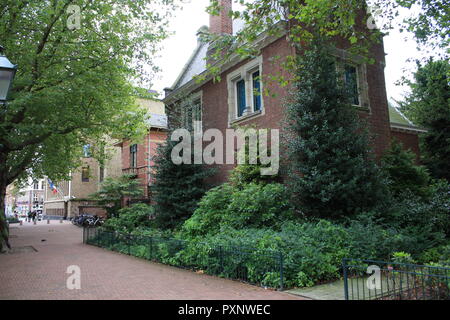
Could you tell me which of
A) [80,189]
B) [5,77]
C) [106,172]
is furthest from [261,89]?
[80,189]

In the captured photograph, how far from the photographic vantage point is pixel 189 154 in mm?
15969

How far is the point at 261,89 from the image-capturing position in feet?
47.9

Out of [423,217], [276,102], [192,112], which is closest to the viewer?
[423,217]

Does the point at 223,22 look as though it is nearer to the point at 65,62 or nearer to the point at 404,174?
the point at 65,62

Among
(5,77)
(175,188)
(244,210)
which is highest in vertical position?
(5,77)

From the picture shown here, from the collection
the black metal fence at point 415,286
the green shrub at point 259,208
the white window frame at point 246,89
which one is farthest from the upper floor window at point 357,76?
the black metal fence at point 415,286

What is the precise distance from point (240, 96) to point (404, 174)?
7.73 metres

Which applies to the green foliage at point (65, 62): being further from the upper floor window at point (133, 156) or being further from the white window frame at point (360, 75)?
the upper floor window at point (133, 156)

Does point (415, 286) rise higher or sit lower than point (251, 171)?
lower

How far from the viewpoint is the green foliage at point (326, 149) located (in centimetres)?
1081

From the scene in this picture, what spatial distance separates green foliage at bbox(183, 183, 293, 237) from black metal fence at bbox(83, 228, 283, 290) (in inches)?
59.5

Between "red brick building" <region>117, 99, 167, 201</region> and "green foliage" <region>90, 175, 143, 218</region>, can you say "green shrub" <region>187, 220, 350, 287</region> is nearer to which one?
"green foliage" <region>90, 175, 143, 218</region>

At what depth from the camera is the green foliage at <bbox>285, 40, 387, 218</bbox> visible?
1081cm

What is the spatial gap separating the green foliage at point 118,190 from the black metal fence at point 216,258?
1243 cm
